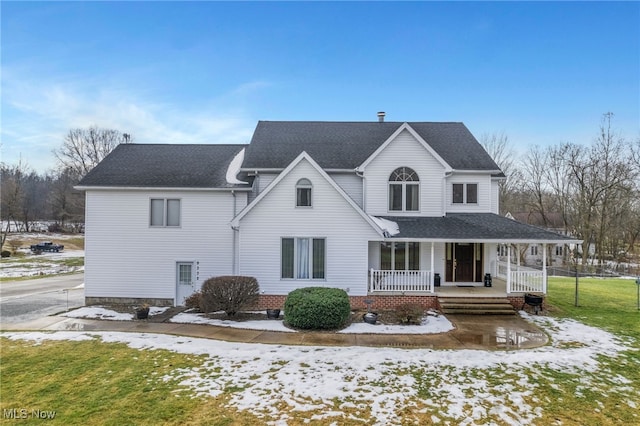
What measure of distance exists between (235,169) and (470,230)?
11.4m

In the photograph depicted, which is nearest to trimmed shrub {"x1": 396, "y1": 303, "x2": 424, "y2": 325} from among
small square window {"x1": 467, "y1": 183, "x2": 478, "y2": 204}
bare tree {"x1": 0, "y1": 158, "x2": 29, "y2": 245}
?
small square window {"x1": 467, "y1": 183, "x2": 478, "y2": 204}

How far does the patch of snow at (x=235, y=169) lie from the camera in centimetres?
1515

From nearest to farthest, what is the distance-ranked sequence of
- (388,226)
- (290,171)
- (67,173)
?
(290,171)
(388,226)
(67,173)

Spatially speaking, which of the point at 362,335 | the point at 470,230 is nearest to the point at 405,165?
the point at 470,230

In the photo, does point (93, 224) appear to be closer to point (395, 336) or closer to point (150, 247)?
point (150, 247)

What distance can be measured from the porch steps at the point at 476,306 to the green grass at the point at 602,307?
7.34ft

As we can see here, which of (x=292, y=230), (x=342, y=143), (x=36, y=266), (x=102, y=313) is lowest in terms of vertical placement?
(x=36, y=266)

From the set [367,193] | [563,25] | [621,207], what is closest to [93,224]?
[367,193]

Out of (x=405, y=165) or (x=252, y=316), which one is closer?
(x=252, y=316)

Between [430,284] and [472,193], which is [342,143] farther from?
[430,284]

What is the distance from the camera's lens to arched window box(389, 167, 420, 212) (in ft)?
52.0

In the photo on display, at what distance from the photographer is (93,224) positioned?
1493 cm

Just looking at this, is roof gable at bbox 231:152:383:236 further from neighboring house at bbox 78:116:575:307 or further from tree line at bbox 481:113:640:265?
tree line at bbox 481:113:640:265

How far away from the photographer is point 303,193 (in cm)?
1378
